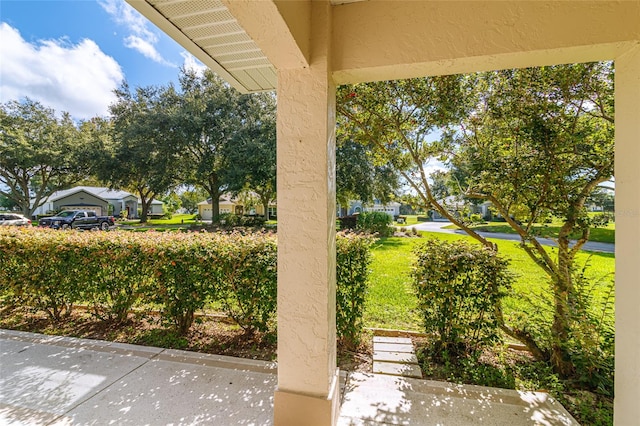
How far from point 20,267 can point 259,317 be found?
3.20 metres

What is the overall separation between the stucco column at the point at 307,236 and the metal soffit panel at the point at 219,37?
0.55 metres

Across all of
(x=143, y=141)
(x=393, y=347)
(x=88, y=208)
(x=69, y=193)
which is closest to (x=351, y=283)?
(x=393, y=347)

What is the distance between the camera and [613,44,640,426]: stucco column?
1518 mm

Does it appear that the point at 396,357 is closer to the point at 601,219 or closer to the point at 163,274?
the point at 601,219

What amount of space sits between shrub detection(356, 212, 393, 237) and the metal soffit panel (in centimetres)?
1051

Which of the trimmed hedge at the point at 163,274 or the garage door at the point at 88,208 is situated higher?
the garage door at the point at 88,208

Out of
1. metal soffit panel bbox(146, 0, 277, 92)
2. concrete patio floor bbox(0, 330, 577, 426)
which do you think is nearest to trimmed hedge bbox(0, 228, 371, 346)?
concrete patio floor bbox(0, 330, 577, 426)

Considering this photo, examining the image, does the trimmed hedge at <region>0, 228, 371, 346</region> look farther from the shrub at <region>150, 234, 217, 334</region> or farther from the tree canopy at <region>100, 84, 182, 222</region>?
the tree canopy at <region>100, 84, 182, 222</region>

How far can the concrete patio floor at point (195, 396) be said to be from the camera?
194cm

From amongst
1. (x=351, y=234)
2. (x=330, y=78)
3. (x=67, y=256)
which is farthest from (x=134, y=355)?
(x=330, y=78)

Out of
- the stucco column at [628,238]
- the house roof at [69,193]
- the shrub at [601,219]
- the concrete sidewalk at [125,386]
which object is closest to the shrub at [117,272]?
the concrete sidewalk at [125,386]

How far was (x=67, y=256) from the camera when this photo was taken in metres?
3.23

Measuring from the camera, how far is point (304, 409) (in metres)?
1.75

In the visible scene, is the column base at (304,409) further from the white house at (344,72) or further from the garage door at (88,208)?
the garage door at (88,208)
